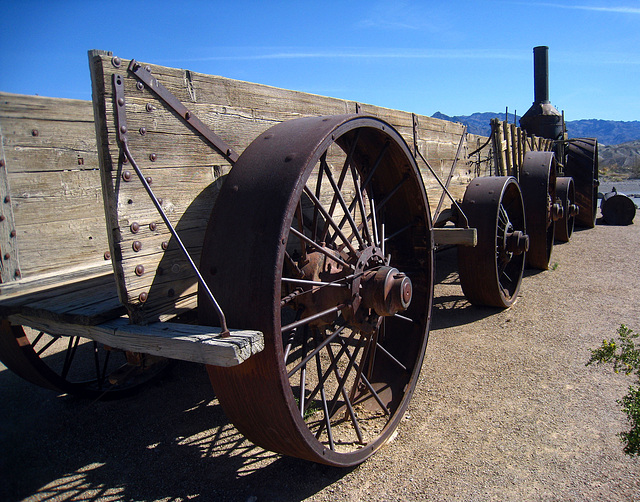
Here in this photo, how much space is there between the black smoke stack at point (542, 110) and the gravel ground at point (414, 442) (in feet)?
24.9

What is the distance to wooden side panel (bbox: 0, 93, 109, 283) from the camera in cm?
267

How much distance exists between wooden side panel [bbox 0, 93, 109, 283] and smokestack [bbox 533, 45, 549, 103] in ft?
36.3

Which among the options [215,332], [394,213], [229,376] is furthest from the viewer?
[394,213]

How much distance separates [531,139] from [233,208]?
7225 millimetres

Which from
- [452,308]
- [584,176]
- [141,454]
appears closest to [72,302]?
[141,454]

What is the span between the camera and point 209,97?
2.27m

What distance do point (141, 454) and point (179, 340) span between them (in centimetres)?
141

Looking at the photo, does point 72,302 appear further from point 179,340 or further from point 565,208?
point 565,208

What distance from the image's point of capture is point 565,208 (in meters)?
7.57

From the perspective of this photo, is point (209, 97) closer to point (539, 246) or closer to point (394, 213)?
point (394, 213)

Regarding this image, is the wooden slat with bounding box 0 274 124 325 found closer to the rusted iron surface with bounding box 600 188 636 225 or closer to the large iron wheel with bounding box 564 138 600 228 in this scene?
the large iron wheel with bounding box 564 138 600 228

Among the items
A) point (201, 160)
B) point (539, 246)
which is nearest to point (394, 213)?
point (201, 160)

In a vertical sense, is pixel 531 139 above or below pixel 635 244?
above

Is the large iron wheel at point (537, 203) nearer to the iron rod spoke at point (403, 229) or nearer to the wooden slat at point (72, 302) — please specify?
the iron rod spoke at point (403, 229)
